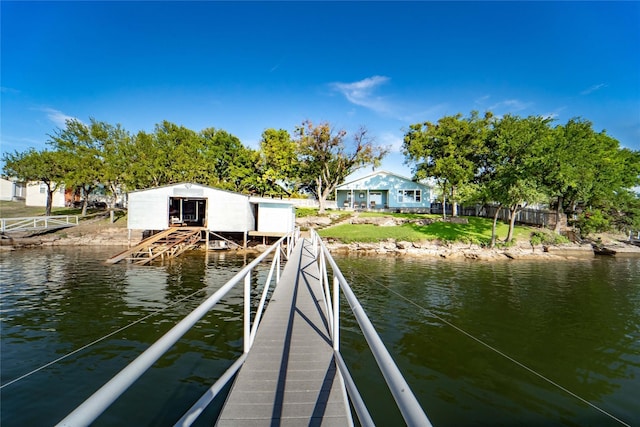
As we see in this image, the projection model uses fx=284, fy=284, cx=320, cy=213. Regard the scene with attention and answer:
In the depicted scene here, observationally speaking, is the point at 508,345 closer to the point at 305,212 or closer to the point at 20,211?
the point at 305,212

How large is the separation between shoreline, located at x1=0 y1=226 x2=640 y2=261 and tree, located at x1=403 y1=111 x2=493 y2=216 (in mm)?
8903

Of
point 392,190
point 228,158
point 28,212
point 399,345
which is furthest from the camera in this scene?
point 392,190

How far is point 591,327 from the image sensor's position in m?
9.02

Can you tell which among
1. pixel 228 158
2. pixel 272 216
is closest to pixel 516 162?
pixel 272 216

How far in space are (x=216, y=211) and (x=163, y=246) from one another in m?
5.34

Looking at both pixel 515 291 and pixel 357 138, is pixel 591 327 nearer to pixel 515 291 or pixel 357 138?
pixel 515 291

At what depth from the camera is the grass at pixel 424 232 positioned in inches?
1012

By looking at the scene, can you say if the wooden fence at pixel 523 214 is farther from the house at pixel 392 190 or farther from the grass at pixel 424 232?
the house at pixel 392 190

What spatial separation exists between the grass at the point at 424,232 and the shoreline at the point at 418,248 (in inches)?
26.6

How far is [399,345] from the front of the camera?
7.57m

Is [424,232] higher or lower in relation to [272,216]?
lower

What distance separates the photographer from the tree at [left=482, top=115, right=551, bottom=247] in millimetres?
22375

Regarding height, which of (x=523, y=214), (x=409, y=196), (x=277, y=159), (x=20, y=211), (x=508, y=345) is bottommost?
(x=508, y=345)

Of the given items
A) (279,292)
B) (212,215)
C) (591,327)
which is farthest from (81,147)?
(591,327)
